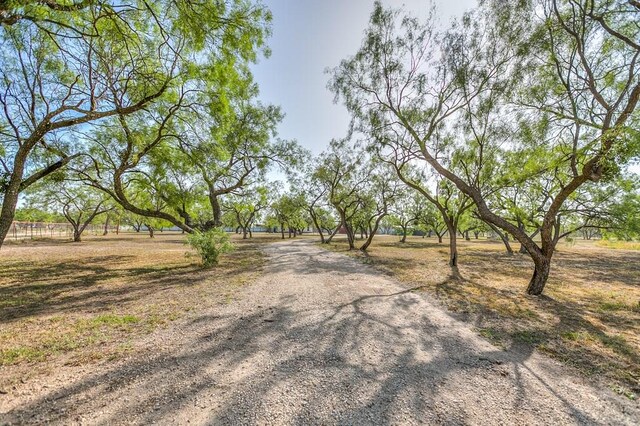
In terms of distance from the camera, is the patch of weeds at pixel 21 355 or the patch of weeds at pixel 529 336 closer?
the patch of weeds at pixel 21 355

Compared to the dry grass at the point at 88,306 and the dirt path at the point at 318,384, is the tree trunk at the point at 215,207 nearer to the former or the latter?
the dry grass at the point at 88,306

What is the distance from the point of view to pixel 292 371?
3062 millimetres

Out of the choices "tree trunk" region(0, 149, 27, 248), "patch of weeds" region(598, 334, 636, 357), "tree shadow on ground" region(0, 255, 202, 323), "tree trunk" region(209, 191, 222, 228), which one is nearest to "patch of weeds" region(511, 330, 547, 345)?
"patch of weeds" region(598, 334, 636, 357)

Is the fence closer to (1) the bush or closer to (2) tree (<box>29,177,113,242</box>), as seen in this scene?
(2) tree (<box>29,177,113,242</box>)

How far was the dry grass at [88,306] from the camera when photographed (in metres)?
3.51

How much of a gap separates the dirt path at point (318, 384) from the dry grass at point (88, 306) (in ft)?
2.09

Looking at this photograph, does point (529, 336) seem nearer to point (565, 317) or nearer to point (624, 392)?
point (624, 392)

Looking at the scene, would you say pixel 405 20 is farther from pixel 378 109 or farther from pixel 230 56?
pixel 230 56

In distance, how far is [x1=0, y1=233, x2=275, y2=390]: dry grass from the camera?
11.5 feet

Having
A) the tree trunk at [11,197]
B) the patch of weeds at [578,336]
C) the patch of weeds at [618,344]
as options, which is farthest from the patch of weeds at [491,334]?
the tree trunk at [11,197]

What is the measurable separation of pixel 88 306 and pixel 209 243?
5497 mm

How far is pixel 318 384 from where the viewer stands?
281cm

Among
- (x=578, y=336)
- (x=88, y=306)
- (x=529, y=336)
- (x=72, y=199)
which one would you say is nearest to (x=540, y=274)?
(x=578, y=336)

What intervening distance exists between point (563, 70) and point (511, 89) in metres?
1.25
